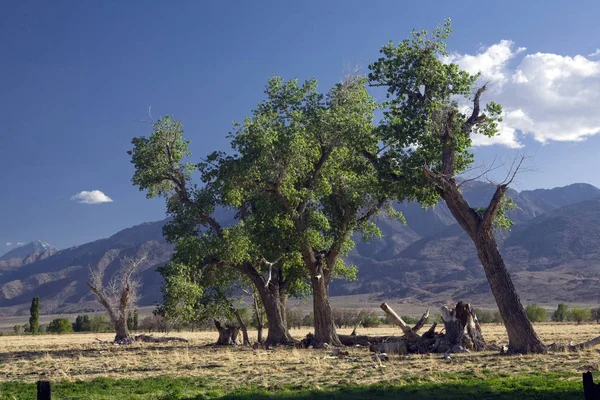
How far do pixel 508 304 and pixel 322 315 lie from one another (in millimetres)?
11331

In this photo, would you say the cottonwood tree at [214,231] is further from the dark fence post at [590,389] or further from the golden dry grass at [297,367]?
the dark fence post at [590,389]

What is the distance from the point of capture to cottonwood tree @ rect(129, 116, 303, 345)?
3259 cm

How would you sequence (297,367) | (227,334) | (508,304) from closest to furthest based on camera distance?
(297,367)
(508,304)
(227,334)

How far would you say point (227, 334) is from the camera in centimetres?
3888

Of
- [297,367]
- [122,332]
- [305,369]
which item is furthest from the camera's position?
[122,332]

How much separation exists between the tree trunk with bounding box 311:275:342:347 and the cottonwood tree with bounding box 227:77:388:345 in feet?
0.17

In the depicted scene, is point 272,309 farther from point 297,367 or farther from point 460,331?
point 297,367

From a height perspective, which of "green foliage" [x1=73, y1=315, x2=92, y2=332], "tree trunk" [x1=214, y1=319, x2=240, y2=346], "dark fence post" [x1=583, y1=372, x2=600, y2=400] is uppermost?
"dark fence post" [x1=583, y1=372, x2=600, y2=400]

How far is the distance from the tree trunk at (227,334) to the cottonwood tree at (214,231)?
3349mm

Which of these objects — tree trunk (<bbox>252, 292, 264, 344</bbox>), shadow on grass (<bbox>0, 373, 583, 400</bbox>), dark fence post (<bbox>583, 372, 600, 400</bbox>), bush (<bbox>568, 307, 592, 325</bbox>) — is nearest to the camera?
dark fence post (<bbox>583, 372, 600, 400</bbox>)

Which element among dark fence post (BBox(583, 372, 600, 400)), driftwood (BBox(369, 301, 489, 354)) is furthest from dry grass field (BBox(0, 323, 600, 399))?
dark fence post (BBox(583, 372, 600, 400))

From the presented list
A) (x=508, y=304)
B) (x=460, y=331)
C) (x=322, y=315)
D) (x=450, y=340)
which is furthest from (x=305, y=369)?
(x=322, y=315)

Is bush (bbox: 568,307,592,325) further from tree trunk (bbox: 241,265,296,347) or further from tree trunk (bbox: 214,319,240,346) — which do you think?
tree trunk (bbox: 241,265,296,347)

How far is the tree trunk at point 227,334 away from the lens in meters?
38.5
